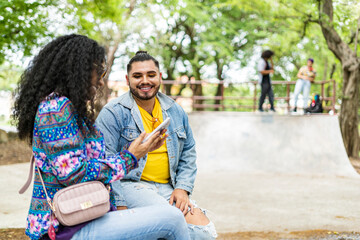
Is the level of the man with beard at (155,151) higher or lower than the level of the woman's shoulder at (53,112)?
lower

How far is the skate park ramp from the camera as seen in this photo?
550 cm

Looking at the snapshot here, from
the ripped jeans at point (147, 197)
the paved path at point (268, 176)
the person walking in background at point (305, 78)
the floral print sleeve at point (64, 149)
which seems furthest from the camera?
the person walking in background at point (305, 78)

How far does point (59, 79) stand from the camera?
6.61ft

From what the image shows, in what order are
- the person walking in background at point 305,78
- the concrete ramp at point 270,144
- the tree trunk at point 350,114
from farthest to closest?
the tree trunk at point 350,114 → the person walking in background at point 305,78 → the concrete ramp at point 270,144

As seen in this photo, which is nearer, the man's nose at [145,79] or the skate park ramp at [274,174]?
the man's nose at [145,79]

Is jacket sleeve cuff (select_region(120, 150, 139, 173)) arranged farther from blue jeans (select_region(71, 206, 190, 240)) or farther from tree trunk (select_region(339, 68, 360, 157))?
tree trunk (select_region(339, 68, 360, 157))

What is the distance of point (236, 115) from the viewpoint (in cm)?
1160

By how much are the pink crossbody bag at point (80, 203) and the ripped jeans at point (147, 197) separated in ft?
2.30

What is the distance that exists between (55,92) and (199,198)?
5085 millimetres

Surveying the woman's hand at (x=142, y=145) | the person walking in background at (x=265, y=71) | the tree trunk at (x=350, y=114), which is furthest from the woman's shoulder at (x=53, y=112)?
the tree trunk at (x=350, y=114)

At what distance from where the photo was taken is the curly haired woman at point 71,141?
187cm

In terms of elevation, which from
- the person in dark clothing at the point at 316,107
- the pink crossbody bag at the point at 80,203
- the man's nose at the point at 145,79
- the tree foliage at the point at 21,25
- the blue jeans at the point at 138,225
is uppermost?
the tree foliage at the point at 21,25

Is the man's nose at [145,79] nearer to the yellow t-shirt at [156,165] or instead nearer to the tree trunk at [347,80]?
the yellow t-shirt at [156,165]

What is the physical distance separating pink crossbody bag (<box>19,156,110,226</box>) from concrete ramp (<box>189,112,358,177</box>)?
25.6ft
